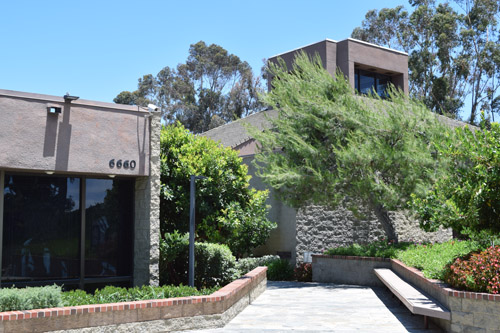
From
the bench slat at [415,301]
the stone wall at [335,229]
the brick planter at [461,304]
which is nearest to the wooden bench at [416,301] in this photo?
the bench slat at [415,301]

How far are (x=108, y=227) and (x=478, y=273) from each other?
7817 mm

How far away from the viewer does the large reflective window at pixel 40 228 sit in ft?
34.9

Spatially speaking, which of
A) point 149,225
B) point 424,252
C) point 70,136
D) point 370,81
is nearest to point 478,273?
point 424,252

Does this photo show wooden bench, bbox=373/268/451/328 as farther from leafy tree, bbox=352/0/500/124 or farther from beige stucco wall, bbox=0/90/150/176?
leafy tree, bbox=352/0/500/124

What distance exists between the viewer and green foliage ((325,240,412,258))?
50.8ft

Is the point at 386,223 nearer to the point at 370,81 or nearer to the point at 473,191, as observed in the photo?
the point at 473,191

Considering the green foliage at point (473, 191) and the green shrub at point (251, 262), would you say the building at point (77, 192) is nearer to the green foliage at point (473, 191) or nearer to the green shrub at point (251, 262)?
the green shrub at point (251, 262)

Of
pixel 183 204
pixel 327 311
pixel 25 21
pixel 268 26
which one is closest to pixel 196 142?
pixel 183 204

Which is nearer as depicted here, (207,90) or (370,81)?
(370,81)

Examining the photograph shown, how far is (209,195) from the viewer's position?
593 inches

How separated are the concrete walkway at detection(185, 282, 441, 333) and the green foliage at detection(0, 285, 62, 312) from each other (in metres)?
2.64

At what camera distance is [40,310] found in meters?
7.41

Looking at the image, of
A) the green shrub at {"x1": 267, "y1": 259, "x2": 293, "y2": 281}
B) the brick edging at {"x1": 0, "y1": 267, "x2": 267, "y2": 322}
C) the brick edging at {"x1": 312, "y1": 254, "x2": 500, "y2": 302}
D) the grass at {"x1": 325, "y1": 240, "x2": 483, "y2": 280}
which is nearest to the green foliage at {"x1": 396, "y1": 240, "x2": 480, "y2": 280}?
the grass at {"x1": 325, "y1": 240, "x2": 483, "y2": 280}

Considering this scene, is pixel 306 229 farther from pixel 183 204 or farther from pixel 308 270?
pixel 183 204
